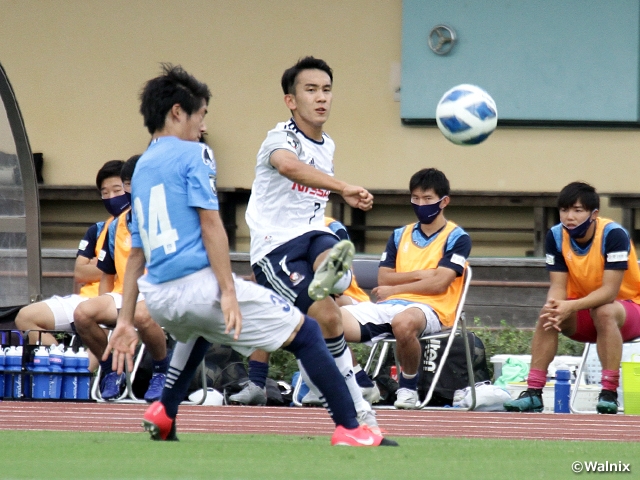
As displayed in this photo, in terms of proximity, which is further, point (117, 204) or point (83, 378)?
point (117, 204)

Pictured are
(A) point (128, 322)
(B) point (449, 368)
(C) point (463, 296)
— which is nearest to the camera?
(A) point (128, 322)

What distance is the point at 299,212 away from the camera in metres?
6.43

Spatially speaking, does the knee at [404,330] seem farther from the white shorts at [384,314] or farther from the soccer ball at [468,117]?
the soccer ball at [468,117]

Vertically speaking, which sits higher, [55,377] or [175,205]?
[175,205]

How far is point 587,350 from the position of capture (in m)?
8.37

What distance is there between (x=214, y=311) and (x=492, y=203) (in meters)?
7.23

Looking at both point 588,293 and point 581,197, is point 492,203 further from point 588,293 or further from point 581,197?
point 581,197

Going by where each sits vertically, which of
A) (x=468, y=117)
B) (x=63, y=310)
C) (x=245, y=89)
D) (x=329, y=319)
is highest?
(x=245, y=89)

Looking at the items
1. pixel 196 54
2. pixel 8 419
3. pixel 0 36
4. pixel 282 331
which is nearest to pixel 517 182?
pixel 196 54

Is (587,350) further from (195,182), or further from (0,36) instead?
(0,36)

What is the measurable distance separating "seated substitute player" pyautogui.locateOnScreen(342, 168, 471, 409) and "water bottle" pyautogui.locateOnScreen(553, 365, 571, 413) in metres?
0.81

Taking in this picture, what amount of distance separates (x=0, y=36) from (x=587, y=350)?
7.46 meters

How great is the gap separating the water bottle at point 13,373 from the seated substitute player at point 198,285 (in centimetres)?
340

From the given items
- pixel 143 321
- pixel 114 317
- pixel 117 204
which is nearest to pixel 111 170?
pixel 117 204
